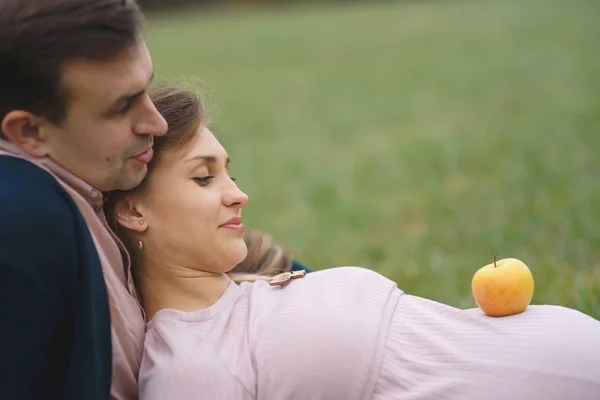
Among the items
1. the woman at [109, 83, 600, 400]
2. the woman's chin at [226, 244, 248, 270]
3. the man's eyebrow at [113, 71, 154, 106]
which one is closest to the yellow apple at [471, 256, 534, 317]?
the woman at [109, 83, 600, 400]

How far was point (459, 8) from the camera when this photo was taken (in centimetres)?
2858

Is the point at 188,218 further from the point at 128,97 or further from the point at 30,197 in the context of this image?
the point at 30,197

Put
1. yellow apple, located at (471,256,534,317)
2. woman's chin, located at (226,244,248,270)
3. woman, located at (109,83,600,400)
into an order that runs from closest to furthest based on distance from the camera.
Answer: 1. woman, located at (109,83,600,400)
2. yellow apple, located at (471,256,534,317)
3. woman's chin, located at (226,244,248,270)

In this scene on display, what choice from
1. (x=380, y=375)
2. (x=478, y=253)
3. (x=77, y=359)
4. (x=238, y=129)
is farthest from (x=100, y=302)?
(x=238, y=129)

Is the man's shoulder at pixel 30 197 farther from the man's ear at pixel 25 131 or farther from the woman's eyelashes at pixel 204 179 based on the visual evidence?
the woman's eyelashes at pixel 204 179

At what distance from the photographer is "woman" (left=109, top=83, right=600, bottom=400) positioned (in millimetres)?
2291

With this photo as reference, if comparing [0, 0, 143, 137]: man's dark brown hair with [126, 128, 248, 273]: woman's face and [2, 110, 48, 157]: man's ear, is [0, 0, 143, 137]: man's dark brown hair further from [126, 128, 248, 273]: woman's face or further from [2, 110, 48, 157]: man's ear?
[126, 128, 248, 273]: woman's face

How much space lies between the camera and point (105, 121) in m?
2.19

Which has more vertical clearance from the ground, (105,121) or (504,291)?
(504,291)

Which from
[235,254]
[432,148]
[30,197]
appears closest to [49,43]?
[30,197]

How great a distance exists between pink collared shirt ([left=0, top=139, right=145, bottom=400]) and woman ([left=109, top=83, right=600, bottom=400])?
5 centimetres

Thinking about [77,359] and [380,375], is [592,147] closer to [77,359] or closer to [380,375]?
[380,375]

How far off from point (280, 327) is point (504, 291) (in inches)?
24.3

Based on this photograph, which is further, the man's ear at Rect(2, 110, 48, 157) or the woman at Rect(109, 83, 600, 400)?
the woman at Rect(109, 83, 600, 400)
